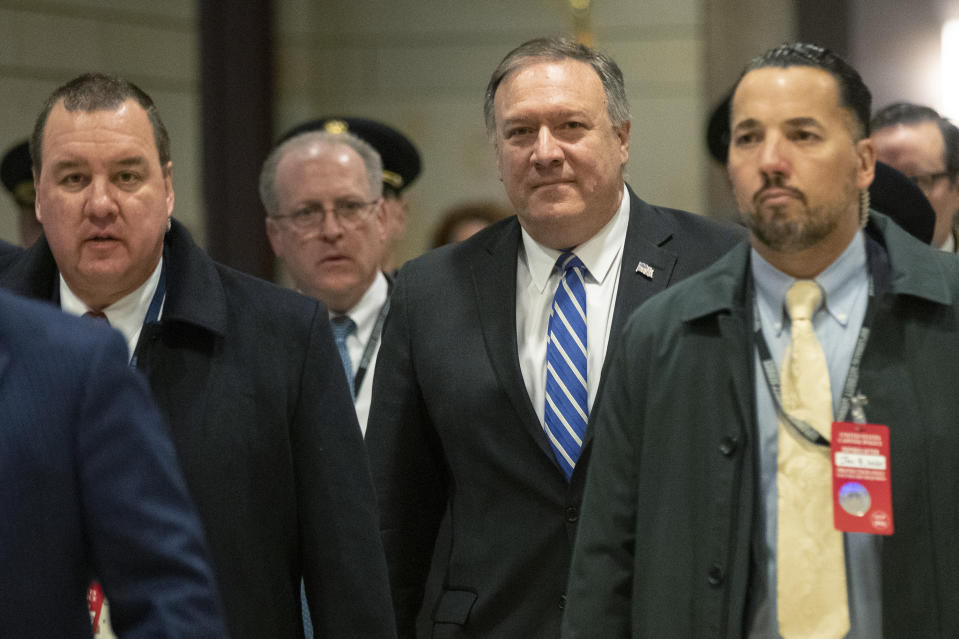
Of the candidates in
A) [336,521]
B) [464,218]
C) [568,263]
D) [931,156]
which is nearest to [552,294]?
[568,263]

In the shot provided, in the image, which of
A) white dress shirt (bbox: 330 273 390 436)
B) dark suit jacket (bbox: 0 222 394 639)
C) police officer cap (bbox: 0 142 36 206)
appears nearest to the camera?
dark suit jacket (bbox: 0 222 394 639)

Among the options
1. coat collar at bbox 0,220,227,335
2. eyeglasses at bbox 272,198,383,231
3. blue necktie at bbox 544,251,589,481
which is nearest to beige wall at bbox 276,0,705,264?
eyeglasses at bbox 272,198,383,231

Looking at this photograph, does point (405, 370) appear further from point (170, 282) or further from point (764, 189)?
point (764, 189)

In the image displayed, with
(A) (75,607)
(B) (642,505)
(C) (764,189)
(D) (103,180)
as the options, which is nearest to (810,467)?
(B) (642,505)

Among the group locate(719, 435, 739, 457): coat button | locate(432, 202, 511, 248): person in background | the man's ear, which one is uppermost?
locate(432, 202, 511, 248): person in background

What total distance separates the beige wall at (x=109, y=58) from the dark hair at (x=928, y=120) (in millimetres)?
5043

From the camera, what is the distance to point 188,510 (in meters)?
1.83

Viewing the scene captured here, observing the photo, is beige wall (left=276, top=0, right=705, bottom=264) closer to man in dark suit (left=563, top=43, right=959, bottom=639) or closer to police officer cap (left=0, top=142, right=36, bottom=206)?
police officer cap (left=0, top=142, right=36, bottom=206)

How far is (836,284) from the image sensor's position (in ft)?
7.74

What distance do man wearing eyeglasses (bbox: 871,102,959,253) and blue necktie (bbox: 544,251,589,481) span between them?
1.72 metres

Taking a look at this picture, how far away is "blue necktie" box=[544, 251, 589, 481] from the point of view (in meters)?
2.89

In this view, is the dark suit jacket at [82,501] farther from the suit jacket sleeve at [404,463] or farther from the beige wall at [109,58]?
the beige wall at [109,58]

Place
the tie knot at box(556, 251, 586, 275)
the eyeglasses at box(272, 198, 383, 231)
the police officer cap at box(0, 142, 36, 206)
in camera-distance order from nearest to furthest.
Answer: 1. the tie knot at box(556, 251, 586, 275)
2. the eyeglasses at box(272, 198, 383, 231)
3. the police officer cap at box(0, 142, 36, 206)

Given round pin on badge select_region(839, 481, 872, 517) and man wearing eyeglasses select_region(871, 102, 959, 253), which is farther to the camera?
man wearing eyeglasses select_region(871, 102, 959, 253)
